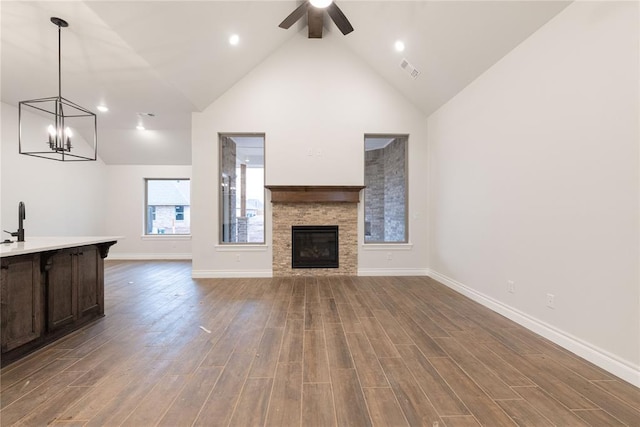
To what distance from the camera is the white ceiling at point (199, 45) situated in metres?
2.77

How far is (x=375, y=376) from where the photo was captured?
1920 millimetres

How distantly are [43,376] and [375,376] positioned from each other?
95.7 inches

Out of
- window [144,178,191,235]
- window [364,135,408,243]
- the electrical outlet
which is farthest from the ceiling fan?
window [144,178,191,235]

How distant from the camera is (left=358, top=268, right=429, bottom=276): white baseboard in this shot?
5047 mm

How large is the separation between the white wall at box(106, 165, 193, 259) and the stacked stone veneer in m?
3.24

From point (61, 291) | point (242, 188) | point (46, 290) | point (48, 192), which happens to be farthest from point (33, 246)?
point (48, 192)

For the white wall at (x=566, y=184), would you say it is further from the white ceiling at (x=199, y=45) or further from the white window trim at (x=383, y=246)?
the white window trim at (x=383, y=246)

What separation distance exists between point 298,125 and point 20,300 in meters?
4.19

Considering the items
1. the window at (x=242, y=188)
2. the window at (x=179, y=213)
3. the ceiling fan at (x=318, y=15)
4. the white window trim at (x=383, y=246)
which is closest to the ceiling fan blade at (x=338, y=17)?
the ceiling fan at (x=318, y=15)

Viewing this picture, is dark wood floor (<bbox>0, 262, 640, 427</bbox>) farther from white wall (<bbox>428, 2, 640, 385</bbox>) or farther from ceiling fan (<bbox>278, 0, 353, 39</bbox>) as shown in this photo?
ceiling fan (<bbox>278, 0, 353, 39</bbox>)

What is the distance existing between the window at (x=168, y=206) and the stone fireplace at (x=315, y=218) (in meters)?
3.37

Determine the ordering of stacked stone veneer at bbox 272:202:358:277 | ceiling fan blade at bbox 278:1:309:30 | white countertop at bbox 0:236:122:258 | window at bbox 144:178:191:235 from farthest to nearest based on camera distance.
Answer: window at bbox 144:178:191:235 → stacked stone veneer at bbox 272:202:358:277 → ceiling fan blade at bbox 278:1:309:30 → white countertop at bbox 0:236:122:258

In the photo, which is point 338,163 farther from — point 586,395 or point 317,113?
point 586,395

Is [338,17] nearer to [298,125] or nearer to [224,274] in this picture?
[298,125]
